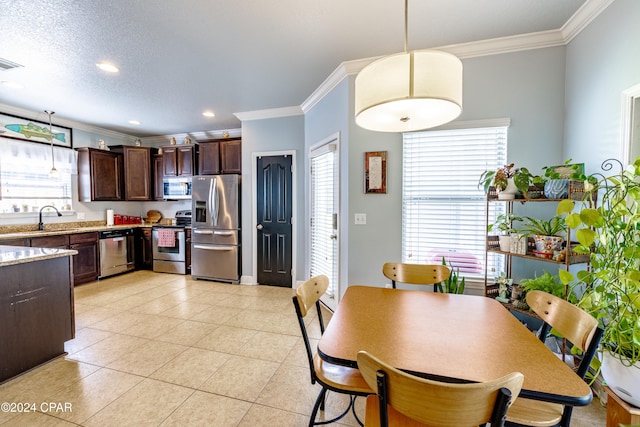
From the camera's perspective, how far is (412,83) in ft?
3.91

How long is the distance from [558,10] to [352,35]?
153 cm

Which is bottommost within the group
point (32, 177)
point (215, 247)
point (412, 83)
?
point (215, 247)

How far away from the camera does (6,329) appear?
2.12m

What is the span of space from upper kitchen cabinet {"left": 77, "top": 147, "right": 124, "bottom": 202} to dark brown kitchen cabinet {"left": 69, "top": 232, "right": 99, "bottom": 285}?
815mm

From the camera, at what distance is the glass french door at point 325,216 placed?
10.9 feet

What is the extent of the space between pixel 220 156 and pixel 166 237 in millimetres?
1825

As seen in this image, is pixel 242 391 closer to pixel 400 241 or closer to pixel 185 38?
pixel 400 241

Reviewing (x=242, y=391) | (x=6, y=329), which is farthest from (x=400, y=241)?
(x=6, y=329)

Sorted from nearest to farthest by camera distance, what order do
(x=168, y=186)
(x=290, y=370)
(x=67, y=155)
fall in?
(x=290, y=370) → (x=67, y=155) → (x=168, y=186)

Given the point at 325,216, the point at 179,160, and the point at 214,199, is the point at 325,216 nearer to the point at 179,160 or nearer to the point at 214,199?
the point at 214,199

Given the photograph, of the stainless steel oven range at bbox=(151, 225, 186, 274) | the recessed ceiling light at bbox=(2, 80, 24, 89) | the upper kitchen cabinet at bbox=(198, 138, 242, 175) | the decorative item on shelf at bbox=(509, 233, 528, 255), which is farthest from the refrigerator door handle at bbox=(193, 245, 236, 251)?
the decorative item on shelf at bbox=(509, 233, 528, 255)

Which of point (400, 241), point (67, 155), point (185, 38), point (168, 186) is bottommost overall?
point (400, 241)

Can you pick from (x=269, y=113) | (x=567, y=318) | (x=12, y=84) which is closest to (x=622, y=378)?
(x=567, y=318)

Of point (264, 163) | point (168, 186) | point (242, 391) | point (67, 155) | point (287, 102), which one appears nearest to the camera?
point (242, 391)
